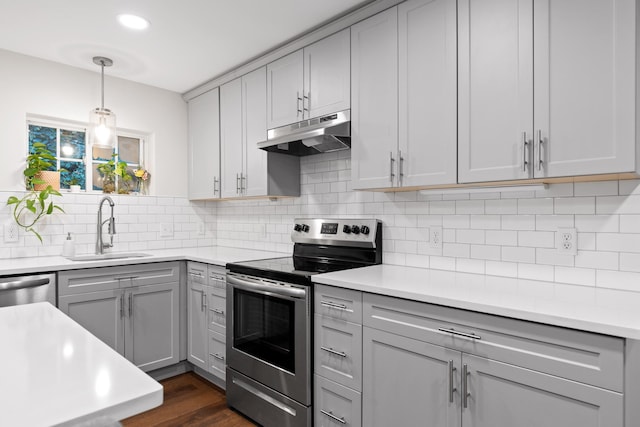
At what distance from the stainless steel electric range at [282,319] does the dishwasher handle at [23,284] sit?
113 cm

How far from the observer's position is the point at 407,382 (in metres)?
1.72

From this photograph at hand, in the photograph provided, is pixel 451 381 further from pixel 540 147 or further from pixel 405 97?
pixel 405 97

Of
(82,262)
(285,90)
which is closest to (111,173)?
(82,262)

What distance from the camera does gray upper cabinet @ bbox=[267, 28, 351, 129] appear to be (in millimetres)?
2465

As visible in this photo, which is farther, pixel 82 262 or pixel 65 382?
pixel 82 262

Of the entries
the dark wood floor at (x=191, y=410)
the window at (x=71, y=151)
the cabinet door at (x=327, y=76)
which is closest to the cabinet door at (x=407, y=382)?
the dark wood floor at (x=191, y=410)

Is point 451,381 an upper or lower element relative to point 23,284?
lower

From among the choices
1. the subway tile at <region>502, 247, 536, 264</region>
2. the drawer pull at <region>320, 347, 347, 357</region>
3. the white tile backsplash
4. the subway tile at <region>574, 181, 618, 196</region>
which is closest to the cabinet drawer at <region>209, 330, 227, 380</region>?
the white tile backsplash

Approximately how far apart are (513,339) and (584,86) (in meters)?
1.02

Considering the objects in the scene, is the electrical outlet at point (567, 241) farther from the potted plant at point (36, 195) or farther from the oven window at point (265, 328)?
the potted plant at point (36, 195)

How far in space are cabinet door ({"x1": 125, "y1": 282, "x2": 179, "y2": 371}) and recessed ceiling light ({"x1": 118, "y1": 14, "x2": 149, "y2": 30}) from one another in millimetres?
1800

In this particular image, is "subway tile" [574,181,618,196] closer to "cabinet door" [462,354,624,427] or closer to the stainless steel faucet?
"cabinet door" [462,354,624,427]

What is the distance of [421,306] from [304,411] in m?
0.95

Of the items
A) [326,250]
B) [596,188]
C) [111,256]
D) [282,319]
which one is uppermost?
[596,188]
